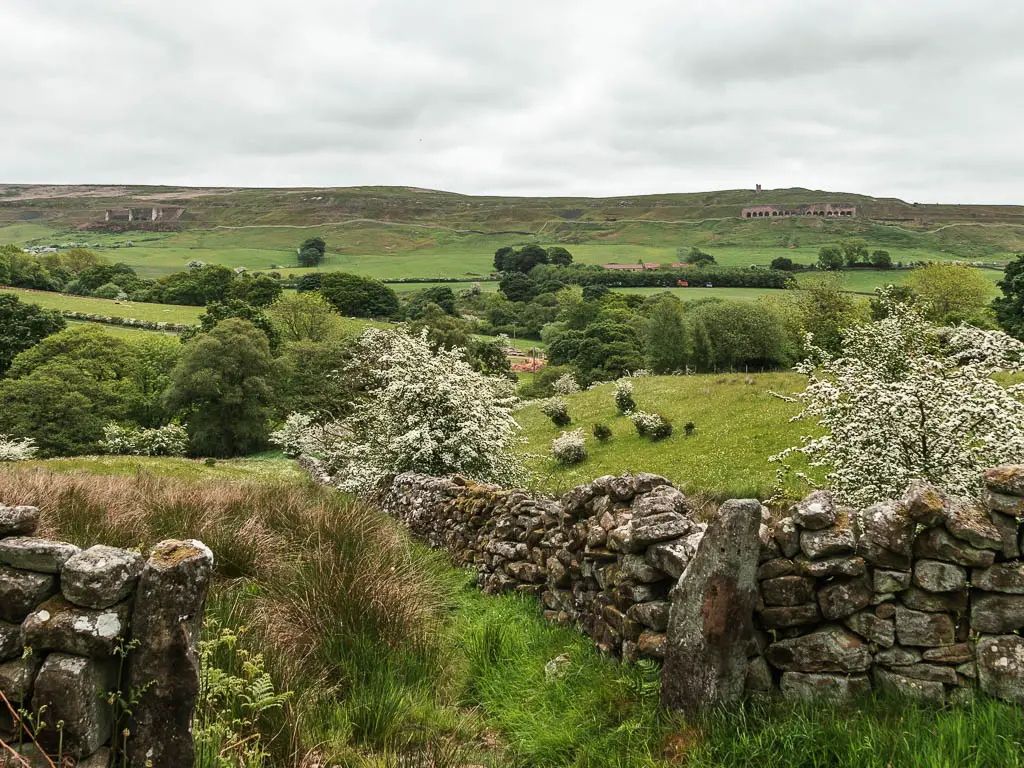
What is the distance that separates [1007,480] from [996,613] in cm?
97

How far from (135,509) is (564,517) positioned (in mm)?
5629

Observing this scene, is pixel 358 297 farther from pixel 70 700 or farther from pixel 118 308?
pixel 70 700

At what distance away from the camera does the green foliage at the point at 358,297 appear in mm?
133125

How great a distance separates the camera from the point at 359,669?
5969mm

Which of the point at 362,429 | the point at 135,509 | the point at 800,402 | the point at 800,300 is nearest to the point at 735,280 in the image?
the point at 800,300

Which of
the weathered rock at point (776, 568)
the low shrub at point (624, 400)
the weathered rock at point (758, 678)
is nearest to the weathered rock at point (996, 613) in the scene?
the weathered rock at point (776, 568)

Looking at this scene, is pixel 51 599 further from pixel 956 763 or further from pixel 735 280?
pixel 735 280

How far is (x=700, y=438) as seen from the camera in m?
26.5

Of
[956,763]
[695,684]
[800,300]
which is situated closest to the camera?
[956,763]

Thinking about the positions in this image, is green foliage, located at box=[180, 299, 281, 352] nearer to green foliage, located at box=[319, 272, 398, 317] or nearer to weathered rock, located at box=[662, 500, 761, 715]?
green foliage, located at box=[319, 272, 398, 317]

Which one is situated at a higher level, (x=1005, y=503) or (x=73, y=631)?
(x=1005, y=503)

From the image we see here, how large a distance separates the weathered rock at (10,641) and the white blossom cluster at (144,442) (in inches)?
2011

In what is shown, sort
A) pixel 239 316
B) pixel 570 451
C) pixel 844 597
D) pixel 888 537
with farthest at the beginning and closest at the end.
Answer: pixel 239 316 → pixel 570 451 → pixel 844 597 → pixel 888 537

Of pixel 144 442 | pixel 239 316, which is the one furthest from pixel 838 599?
pixel 239 316
